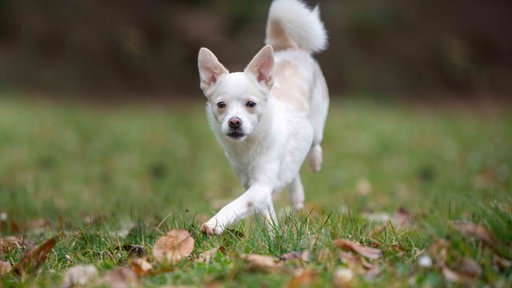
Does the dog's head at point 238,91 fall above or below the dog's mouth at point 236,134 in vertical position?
above

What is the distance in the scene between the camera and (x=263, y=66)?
3.72 m

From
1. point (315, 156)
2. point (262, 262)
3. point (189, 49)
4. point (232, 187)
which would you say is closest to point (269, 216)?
point (315, 156)

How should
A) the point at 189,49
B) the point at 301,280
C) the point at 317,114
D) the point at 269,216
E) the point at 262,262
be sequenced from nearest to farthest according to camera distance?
the point at 301,280, the point at 262,262, the point at 269,216, the point at 317,114, the point at 189,49

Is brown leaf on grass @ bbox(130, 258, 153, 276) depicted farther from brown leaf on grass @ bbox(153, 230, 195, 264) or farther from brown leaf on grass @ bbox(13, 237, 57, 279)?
brown leaf on grass @ bbox(13, 237, 57, 279)

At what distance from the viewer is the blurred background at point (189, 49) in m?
14.1

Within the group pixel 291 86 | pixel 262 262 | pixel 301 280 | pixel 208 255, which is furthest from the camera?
pixel 291 86

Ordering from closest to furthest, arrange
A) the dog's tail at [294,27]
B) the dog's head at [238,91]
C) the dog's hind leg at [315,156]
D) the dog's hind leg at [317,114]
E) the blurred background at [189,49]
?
the dog's head at [238,91] < the dog's tail at [294,27] < the dog's hind leg at [317,114] < the dog's hind leg at [315,156] < the blurred background at [189,49]

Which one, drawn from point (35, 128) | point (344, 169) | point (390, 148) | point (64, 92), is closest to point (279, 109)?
point (344, 169)

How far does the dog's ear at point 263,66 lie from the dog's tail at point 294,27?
2.36ft

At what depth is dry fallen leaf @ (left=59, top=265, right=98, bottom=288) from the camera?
2.74 meters

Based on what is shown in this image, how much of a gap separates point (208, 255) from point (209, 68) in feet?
3.74

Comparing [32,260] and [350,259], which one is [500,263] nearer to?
[350,259]

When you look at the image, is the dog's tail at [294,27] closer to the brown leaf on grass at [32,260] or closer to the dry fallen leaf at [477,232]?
the dry fallen leaf at [477,232]

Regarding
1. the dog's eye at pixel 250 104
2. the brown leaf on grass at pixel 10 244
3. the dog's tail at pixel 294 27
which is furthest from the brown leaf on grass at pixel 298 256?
the dog's tail at pixel 294 27
